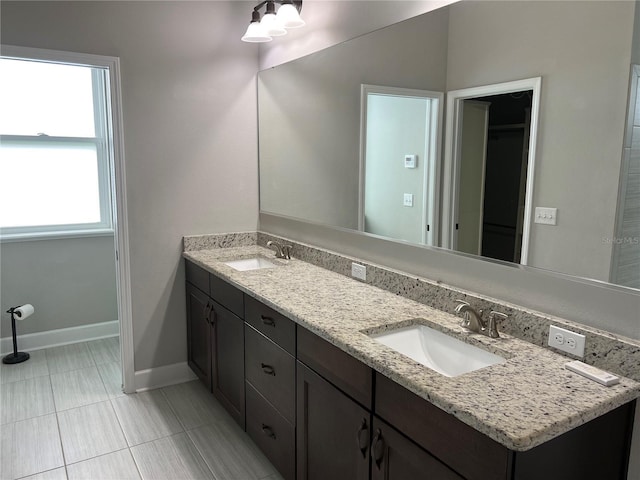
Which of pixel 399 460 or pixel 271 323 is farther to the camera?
pixel 271 323

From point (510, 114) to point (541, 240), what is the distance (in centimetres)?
45

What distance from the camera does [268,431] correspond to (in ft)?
7.18

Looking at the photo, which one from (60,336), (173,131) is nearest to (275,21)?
(173,131)

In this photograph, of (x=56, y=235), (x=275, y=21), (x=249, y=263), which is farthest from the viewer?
(x=56, y=235)

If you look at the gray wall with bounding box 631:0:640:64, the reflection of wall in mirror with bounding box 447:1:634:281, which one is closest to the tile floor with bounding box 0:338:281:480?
the reflection of wall in mirror with bounding box 447:1:634:281

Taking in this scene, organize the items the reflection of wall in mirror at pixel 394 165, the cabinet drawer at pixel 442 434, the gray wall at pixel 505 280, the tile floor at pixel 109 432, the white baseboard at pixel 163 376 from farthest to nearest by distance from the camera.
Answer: the white baseboard at pixel 163 376 < the tile floor at pixel 109 432 < the reflection of wall in mirror at pixel 394 165 < the gray wall at pixel 505 280 < the cabinet drawer at pixel 442 434

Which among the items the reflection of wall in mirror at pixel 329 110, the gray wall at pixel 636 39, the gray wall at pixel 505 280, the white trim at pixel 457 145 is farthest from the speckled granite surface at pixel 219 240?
the gray wall at pixel 636 39

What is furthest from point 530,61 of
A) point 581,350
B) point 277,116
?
point 277,116

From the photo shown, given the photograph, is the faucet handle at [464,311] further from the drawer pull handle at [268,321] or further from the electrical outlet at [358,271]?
the drawer pull handle at [268,321]

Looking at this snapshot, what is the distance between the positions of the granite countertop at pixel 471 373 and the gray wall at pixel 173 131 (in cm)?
103

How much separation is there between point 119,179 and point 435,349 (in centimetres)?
210

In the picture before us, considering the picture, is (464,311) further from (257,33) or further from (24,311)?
(24,311)

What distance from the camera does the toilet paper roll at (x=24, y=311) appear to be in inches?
136

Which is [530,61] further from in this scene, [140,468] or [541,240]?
[140,468]
